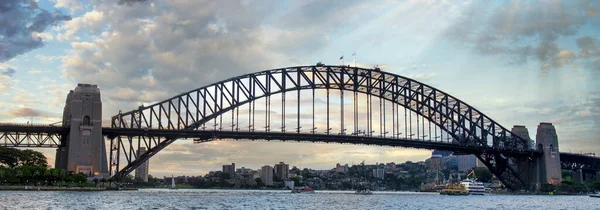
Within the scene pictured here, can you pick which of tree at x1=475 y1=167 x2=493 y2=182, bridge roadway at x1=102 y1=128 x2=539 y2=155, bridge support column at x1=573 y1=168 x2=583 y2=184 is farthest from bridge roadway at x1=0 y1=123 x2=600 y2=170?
tree at x1=475 y1=167 x2=493 y2=182

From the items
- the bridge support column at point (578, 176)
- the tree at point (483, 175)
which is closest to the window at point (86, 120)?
the bridge support column at point (578, 176)

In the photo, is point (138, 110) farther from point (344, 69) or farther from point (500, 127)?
point (500, 127)

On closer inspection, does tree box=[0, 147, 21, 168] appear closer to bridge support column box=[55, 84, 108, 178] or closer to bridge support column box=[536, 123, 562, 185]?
bridge support column box=[55, 84, 108, 178]

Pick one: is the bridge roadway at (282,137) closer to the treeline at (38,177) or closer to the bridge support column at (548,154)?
the treeline at (38,177)

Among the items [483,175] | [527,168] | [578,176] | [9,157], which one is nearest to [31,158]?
[9,157]

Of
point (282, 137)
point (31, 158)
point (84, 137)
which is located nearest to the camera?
point (84, 137)

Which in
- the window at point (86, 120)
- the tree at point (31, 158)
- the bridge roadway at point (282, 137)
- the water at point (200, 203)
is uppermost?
the window at point (86, 120)

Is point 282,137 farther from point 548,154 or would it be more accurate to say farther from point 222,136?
point 548,154
